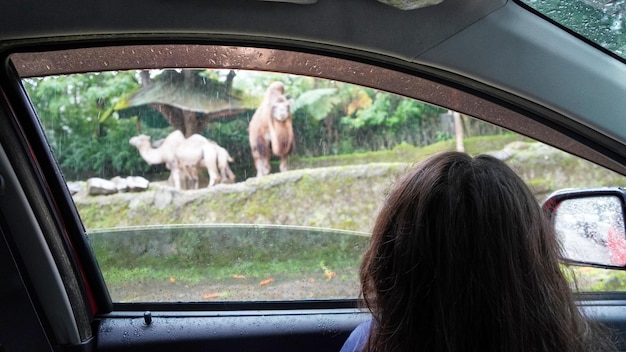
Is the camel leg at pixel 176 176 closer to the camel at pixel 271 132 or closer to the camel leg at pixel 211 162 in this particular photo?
the camel leg at pixel 211 162

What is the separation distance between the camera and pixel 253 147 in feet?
8.39

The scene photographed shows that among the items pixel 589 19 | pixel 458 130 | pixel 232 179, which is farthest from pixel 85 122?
pixel 589 19

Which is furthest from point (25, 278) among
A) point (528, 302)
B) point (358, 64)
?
point (528, 302)

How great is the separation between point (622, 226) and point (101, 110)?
6.55 feet

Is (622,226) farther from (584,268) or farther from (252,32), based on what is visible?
(252,32)

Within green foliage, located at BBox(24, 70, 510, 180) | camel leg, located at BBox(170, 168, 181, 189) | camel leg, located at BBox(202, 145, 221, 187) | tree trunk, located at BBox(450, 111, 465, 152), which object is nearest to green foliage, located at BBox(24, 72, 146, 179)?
green foliage, located at BBox(24, 70, 510, 180)

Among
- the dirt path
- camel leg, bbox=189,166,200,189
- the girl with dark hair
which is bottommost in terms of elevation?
the dirt path

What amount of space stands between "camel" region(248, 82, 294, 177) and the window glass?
3.38ft

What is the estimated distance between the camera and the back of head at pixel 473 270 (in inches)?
46.8

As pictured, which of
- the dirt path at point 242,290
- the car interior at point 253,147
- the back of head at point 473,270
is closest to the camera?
the back of head at point 473,270

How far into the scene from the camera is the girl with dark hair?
119 cm

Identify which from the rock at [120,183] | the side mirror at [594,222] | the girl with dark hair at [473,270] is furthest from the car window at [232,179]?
the girl with dark hair at [473,270]

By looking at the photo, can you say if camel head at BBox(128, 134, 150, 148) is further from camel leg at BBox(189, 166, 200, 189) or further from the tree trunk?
A: the tree trunk

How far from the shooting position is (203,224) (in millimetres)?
2496
